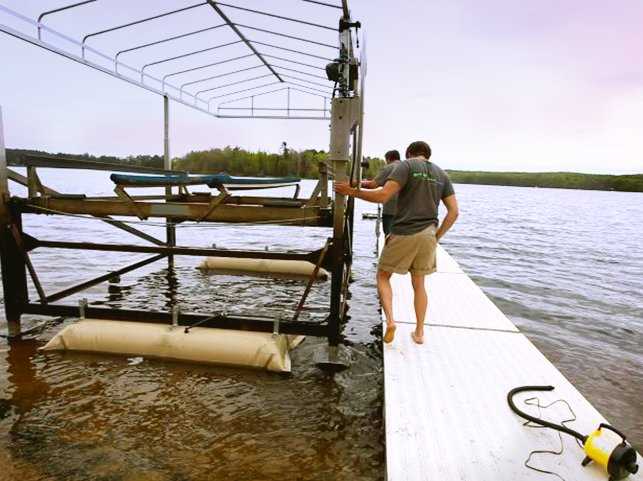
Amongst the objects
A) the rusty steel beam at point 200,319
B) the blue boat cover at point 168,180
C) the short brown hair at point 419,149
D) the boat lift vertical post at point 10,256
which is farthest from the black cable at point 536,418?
the boat lift vertical post at point 10,256

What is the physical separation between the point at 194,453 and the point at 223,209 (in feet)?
9.66

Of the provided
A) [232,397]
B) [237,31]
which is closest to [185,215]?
[232,397]

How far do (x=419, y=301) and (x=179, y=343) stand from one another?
3185 millimetres

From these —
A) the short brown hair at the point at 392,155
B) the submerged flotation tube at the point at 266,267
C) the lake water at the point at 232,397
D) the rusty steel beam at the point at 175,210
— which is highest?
the short brown hair at the point at 392,155

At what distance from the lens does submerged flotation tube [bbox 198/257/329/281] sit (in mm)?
10602

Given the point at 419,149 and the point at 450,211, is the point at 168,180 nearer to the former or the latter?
the point at 419,149

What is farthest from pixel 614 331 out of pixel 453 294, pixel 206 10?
pixel 206 10

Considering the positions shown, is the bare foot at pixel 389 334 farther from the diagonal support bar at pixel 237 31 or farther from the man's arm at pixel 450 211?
the diagonal support bar at pixel 237 31

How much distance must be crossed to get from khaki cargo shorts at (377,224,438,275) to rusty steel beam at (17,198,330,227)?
1084 millimetres

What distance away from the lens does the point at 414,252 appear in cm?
459

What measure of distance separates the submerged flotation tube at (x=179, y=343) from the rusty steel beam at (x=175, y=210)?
1.55m

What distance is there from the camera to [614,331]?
8258 mm

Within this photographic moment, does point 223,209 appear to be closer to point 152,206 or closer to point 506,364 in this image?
point 152,206

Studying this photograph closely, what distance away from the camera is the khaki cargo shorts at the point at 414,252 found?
179 inches
